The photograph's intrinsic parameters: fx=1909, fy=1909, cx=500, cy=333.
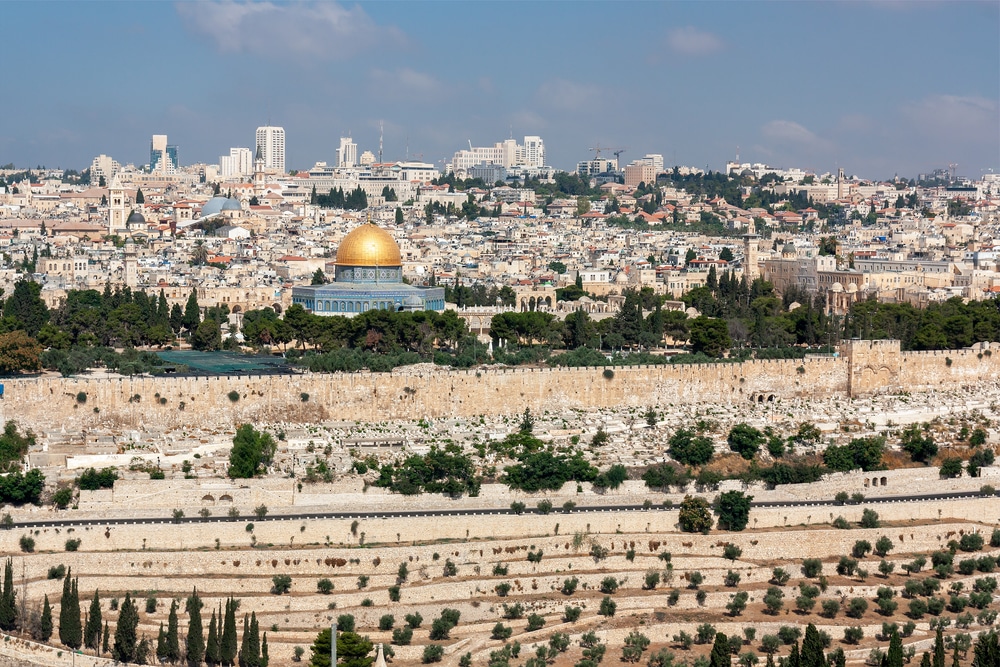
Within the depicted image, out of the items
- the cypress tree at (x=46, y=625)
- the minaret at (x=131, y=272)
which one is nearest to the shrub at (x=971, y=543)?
the cypress tree at (x=46, y=625)

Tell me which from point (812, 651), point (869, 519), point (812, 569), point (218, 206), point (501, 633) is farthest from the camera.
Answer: point (218, 206)

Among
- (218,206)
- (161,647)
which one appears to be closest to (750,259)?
(218,206)

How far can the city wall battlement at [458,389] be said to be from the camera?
131 feet

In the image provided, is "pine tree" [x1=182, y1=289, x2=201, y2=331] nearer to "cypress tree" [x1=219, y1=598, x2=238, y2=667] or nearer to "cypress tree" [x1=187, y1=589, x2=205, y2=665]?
"cypress tree" [x1=187, y1=589, x2=205, y2=665]

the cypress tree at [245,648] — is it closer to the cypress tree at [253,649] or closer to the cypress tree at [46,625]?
the cypress tree at [253,649]

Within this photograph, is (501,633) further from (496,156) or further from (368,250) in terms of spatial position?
(496,156)

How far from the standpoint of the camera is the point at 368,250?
59.9 meters

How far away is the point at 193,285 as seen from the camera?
67.6 m

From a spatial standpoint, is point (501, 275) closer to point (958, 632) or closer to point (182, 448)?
point (182, 448)

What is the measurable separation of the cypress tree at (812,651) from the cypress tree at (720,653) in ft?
3.52

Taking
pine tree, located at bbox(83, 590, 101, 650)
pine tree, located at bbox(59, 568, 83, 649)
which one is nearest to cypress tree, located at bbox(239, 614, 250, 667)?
pine tree, located at bbox(83, 590, 101, 650)

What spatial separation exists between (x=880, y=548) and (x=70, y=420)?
16785 mm

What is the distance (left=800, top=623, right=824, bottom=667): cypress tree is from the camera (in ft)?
86.1

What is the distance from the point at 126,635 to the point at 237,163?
5896 inches
